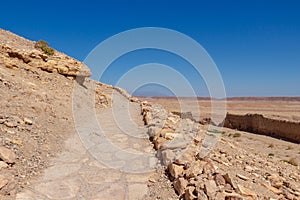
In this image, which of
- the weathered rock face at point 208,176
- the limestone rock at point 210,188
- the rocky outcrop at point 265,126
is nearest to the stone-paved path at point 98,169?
the weathered rock face at point 208,176

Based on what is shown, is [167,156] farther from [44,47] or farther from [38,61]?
[44,47]

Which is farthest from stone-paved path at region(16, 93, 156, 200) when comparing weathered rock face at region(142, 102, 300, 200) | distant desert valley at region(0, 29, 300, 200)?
weathered rock face at region(142, 102, 300, 200)

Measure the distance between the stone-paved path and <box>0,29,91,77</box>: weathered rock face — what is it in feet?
16.3

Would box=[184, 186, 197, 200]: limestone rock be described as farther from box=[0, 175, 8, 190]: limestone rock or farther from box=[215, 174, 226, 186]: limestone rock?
box=[0, 175, 8, 190]: limestone rock

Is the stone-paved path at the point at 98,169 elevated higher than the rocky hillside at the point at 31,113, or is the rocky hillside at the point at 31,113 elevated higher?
the rocky hillside at the point at 31,113

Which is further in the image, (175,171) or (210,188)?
(175,171)

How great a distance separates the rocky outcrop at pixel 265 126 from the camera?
1861 cm

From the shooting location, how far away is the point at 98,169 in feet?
14.8

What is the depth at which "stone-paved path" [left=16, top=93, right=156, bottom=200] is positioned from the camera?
12.0 feet

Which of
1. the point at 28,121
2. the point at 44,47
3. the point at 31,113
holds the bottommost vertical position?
the point at 28,121

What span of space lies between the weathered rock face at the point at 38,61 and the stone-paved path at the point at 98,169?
Answer: 4973mm

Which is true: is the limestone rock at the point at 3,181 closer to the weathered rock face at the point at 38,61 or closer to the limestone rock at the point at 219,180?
the limestone rock at the point at 219,180

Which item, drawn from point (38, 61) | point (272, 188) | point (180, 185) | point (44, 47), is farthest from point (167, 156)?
point (44, 47)

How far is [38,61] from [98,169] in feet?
25.1
